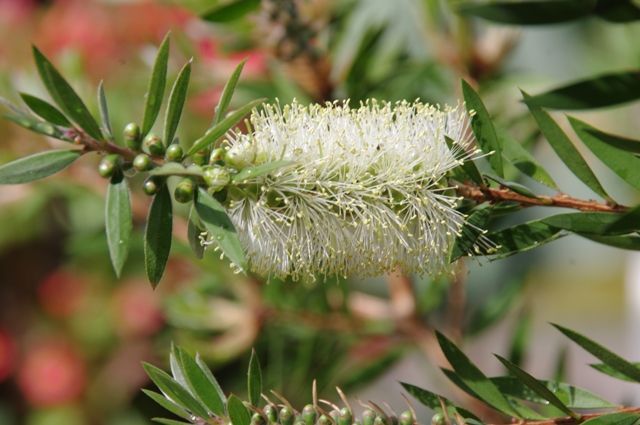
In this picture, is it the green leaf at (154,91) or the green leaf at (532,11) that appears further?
the green leaf at (532,11)

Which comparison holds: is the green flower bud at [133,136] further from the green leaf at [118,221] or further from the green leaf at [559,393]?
the green leaf at [559,393]

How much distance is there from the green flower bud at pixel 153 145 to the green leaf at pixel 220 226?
0.03 m

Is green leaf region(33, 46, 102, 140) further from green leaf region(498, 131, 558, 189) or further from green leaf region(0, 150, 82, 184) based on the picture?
green leaf region(498, 131, 558, 189)

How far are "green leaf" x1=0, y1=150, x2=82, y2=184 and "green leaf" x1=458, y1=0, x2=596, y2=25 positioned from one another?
0.26 m

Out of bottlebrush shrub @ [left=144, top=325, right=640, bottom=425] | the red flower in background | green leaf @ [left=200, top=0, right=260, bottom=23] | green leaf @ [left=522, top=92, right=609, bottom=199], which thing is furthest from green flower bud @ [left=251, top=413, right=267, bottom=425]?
the red flower in background

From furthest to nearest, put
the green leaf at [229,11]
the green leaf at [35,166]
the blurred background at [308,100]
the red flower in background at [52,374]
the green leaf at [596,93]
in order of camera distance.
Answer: the red flower in background at [52,374]
the blurred background at [308,100]
the green leaf at [229,11]
the green leaf at [596,93]
the green leaf at [35,166]

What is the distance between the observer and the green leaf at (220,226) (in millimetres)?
396

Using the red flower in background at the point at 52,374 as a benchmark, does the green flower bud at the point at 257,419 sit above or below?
above

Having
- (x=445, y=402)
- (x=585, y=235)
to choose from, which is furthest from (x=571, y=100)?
(x=445, y=402)

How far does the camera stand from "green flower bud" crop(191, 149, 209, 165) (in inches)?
16.6

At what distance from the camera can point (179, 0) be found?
881mm

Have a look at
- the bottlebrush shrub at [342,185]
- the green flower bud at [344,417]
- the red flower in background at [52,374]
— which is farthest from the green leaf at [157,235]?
the red flower in background at [52,374]

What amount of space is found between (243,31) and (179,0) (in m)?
0.08

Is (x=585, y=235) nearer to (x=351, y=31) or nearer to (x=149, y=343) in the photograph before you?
(x=351, y=31)
